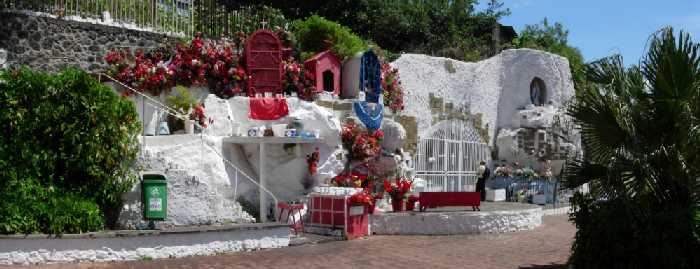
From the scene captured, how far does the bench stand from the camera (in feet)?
47.2

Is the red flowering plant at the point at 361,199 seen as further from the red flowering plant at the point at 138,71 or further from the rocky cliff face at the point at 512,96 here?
the rocky cliff face at the point at 512,96

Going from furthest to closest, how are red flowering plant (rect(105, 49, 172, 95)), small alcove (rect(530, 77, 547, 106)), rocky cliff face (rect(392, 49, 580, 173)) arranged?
small alcove (rect(530, 77, 547, 106)), rocky cliff face (rect(392, 49, 580, 173)), red flowering plant (rect(105, 49, 172, 95))

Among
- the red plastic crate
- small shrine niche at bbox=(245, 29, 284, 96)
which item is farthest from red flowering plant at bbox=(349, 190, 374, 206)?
small shrine niche at bbox=(245, 29, 284, 96)

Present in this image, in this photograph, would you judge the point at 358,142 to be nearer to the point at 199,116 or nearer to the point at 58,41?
the point at 199,116

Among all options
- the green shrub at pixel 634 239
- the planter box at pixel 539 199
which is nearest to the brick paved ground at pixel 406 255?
the green shrub at pixel 634 239

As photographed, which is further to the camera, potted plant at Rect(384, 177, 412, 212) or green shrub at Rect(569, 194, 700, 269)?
potted plant at Rect(384, 177, 412, 212)

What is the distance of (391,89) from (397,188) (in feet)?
10.9

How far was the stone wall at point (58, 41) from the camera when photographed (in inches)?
554

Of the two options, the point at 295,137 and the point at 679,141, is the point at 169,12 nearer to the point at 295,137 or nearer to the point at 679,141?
the point at 295,137

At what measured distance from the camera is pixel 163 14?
633 inches

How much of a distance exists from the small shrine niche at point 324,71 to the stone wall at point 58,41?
3.52 metres

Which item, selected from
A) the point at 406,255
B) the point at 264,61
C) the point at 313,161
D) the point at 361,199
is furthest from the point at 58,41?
the point at 406,255

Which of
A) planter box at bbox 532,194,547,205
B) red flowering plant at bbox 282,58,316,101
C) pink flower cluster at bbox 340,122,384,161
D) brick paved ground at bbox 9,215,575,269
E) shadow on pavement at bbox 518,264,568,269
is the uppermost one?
red flowering plant at bbox 282,58,316,101

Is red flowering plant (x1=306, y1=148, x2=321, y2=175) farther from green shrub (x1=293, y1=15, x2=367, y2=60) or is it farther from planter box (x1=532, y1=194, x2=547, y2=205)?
planter box (x1=532, y1=194, x2=547, y2=205)
